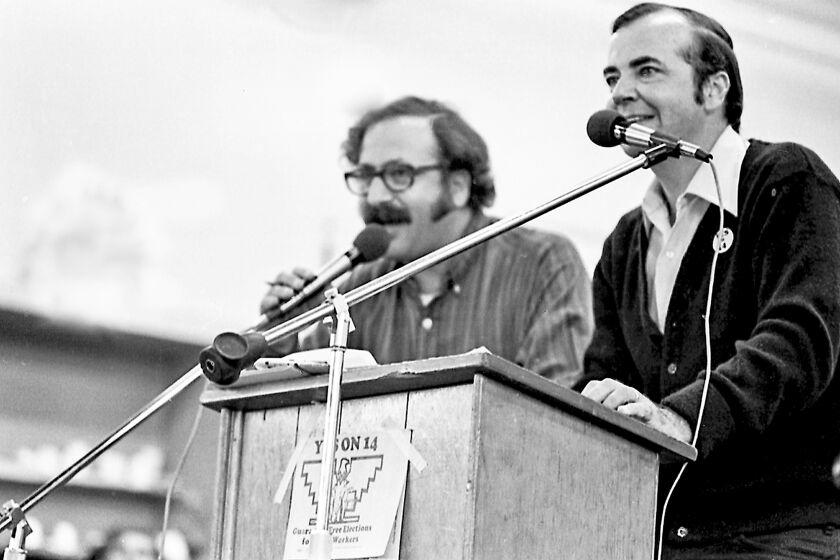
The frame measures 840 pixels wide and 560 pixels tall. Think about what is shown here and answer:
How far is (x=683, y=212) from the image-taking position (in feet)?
8.15

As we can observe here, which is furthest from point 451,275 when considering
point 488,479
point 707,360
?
point 488,479

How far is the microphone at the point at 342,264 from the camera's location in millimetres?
2512

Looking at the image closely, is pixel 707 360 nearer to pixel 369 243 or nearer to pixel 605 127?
pixel 605 127

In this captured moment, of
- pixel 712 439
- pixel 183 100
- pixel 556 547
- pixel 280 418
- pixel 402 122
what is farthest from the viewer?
pixel 183 100

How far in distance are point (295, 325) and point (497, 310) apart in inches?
72.1

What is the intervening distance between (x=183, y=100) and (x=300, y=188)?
452 mm

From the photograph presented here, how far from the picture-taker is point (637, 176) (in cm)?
403

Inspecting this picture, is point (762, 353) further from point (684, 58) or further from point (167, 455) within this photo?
point (167, 455)

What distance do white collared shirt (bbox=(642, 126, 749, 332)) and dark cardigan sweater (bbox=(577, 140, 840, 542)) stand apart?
23mm

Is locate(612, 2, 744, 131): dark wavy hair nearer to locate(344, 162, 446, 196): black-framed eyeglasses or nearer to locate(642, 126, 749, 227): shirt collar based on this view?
locate(642, 126, 749, 227): shirt collar

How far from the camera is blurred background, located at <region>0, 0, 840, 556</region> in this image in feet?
13.4

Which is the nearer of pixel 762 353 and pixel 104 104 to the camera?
pixel 762 353

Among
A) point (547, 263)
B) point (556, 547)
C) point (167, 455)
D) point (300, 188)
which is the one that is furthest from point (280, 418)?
point (167, 455)

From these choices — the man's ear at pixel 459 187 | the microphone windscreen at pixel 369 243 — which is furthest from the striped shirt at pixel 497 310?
the microphone windscreen at pixel 369 243
